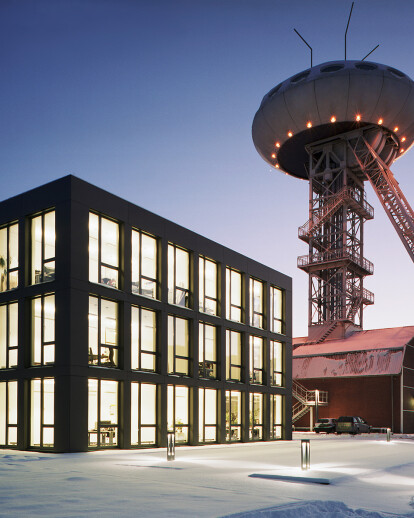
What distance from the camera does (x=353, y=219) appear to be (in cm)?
6400

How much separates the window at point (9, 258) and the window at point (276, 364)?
627 inches

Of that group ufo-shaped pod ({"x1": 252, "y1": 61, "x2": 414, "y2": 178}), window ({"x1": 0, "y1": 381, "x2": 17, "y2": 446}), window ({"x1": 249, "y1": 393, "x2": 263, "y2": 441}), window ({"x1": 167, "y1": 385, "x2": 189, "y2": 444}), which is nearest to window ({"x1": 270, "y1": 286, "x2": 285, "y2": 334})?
window ({"x1": 249, "y1": 393, "x2": 263, "y2": 441})

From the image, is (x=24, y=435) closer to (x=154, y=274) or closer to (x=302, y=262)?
(x=154, y=274)

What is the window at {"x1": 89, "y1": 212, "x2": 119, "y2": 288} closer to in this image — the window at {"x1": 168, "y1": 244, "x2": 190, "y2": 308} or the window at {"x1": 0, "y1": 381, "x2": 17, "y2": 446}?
the window at {"x1": 168, "y1": 244, "x2": 190, "y2": 308}

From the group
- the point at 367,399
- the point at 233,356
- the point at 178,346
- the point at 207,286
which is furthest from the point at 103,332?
the point at 367,399

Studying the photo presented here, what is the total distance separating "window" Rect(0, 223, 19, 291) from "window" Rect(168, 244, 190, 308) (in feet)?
21.9

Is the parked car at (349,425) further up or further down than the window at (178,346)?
further down

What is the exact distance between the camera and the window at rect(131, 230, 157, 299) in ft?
80.7

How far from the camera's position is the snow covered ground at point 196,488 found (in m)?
8.49

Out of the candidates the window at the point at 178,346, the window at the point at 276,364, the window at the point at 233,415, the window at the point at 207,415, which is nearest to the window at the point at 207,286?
the window at the point at 178,346

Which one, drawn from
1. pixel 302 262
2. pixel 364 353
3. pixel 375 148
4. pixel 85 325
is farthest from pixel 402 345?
pixel 85 325

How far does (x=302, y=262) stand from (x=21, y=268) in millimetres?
44784

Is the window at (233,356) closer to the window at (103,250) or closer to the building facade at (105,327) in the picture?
the building facade at (105,327)

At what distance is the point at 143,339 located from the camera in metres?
24.9
